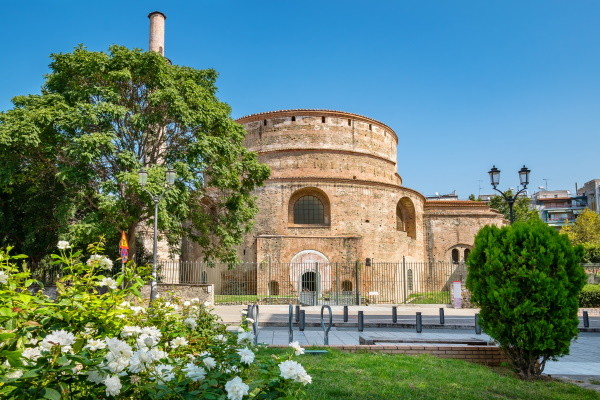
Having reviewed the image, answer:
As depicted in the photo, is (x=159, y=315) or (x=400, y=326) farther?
(x=400, y=326)

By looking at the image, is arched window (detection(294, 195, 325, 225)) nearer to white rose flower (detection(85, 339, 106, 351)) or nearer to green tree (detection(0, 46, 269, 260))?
green tree (detection(0, 46, 269, 260))

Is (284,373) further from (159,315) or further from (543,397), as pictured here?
(543,397)

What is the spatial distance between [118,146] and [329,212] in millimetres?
13890

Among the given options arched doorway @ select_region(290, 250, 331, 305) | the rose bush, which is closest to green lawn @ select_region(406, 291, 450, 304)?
arched doorway @ select_region(290, 250, 331, 305)

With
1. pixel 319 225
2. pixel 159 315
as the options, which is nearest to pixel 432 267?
pixel 319 225

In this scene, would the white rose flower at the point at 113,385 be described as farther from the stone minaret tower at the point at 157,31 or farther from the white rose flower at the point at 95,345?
the stone minaret tower at the point at 157,31

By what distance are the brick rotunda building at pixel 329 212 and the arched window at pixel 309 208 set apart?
0.20 ft

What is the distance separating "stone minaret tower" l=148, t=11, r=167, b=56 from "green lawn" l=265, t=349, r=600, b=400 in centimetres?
2656

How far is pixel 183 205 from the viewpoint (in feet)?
51.8

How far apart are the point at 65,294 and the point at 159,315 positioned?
1238 millimetres

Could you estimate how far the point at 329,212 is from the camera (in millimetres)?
27406

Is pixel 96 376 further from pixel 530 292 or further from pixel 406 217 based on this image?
pixel 406 217

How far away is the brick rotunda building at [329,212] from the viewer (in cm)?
2539

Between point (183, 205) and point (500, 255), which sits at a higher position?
point (183, 205)
